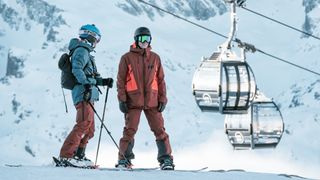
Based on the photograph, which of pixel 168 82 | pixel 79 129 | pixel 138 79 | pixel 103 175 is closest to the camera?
pixel 103 175

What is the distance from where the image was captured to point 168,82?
430 feet

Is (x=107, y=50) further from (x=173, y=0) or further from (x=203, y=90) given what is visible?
→ (x=203, y=90)

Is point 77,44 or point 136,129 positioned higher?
point 77,44

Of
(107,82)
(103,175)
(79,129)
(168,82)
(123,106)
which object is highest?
(168,82)

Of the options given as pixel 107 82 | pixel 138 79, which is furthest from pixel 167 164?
pixel 107 82

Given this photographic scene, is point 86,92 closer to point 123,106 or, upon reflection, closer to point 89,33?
point 123,106

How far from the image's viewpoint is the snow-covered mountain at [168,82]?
124188 millimetres

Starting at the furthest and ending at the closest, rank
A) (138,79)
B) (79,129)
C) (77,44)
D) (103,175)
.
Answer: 1. (138,79)
2. (77,44)
3. (79,129)
4. (103,175)

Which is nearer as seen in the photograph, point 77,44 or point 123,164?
point 77,44

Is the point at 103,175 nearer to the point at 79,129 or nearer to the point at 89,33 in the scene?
the point at 79,129

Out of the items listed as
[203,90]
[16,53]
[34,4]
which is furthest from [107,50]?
[203,90]

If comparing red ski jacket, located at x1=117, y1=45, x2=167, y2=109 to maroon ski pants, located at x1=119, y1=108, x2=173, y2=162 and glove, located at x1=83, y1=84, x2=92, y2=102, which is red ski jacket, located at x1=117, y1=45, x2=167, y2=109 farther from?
glove, located at x1=83, y1=84, x2=92, y2=102

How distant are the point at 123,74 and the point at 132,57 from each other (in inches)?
7.7

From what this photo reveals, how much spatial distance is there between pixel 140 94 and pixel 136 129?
0.38m
